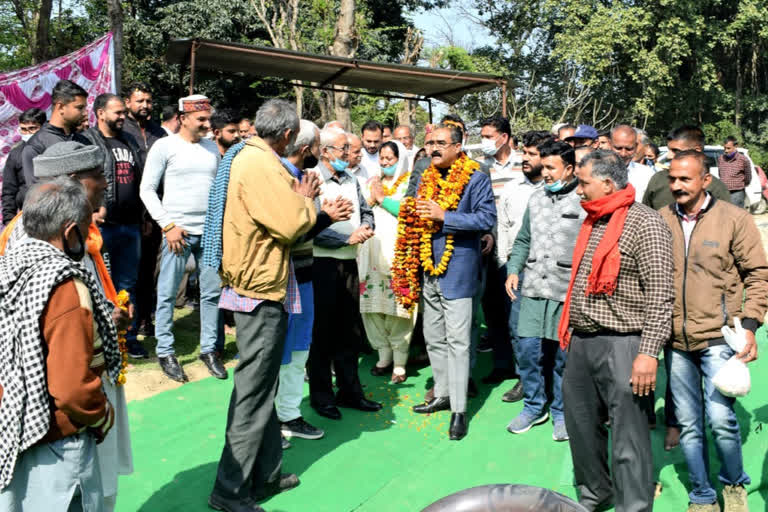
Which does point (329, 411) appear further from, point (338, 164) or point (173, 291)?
point (338, 164)

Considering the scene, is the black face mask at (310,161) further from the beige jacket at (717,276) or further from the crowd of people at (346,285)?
the beige jacket at (717,276)

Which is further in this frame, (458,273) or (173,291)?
(173,291)

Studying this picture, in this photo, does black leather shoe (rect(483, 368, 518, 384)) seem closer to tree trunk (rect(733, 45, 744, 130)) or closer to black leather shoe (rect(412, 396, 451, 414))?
black leather shoe (rect(412, 396, 451, 414))

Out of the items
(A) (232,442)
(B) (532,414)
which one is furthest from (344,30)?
(A) (232,442)

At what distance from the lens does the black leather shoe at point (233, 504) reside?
3.87 meters

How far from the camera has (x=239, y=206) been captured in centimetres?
379

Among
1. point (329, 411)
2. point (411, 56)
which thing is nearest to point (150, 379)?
point (329, 411)

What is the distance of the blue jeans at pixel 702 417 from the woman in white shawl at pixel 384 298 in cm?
266

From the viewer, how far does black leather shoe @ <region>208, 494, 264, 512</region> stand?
152 inches

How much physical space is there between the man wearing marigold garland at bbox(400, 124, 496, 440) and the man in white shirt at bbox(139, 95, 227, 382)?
1869 mm

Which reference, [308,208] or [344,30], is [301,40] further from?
[308,208]

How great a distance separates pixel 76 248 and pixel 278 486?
2198 millimetres

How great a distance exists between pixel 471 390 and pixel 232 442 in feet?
8.63

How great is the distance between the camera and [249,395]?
3.87 m
